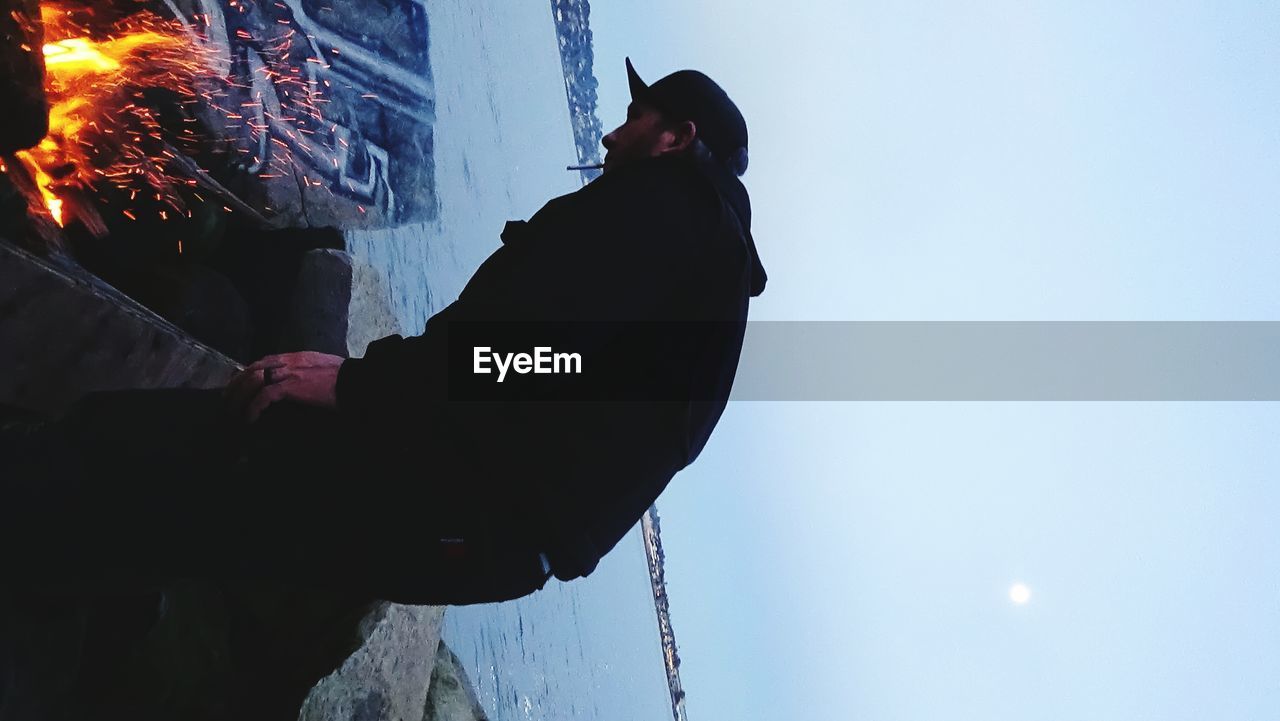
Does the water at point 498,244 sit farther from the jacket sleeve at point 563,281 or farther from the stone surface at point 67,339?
the jacket sleeve at point 563,281

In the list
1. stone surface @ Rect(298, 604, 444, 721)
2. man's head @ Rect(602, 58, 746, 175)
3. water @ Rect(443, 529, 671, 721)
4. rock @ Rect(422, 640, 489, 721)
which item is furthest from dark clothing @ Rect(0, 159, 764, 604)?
water @ Rect(443, 529, 671, 721)

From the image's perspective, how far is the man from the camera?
188cm

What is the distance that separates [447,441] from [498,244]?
38.1ft

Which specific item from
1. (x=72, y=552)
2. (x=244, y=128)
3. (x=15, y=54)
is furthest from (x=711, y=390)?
(x=244, y=128)

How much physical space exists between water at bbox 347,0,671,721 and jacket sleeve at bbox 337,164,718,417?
288 cm

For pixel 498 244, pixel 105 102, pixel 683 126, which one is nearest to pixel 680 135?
pixel 683 126

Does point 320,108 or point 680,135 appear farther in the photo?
point 320,108

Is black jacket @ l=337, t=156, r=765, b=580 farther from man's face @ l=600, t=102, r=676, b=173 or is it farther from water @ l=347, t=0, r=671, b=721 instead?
water @ l=347, t=0, r=671, b=721

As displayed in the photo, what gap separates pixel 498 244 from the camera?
1319 centimetres

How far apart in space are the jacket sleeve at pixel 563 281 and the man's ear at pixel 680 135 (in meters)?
0.39

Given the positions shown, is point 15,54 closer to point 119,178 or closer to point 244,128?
point 119,178

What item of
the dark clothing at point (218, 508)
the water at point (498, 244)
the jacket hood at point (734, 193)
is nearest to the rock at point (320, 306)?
the water at point (498, 244)

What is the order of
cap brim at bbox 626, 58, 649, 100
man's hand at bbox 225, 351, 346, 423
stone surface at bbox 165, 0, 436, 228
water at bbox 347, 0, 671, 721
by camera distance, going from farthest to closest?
water at bbox 347, 0, 671, 721 < stone surface at bbox 165, 0, 436, 228 < cap brim at bbox 626, 58, 649, 100 < man's hand at bbox 225, 351, 346, 423

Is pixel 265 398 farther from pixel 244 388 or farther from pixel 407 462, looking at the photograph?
pixel 407 462
